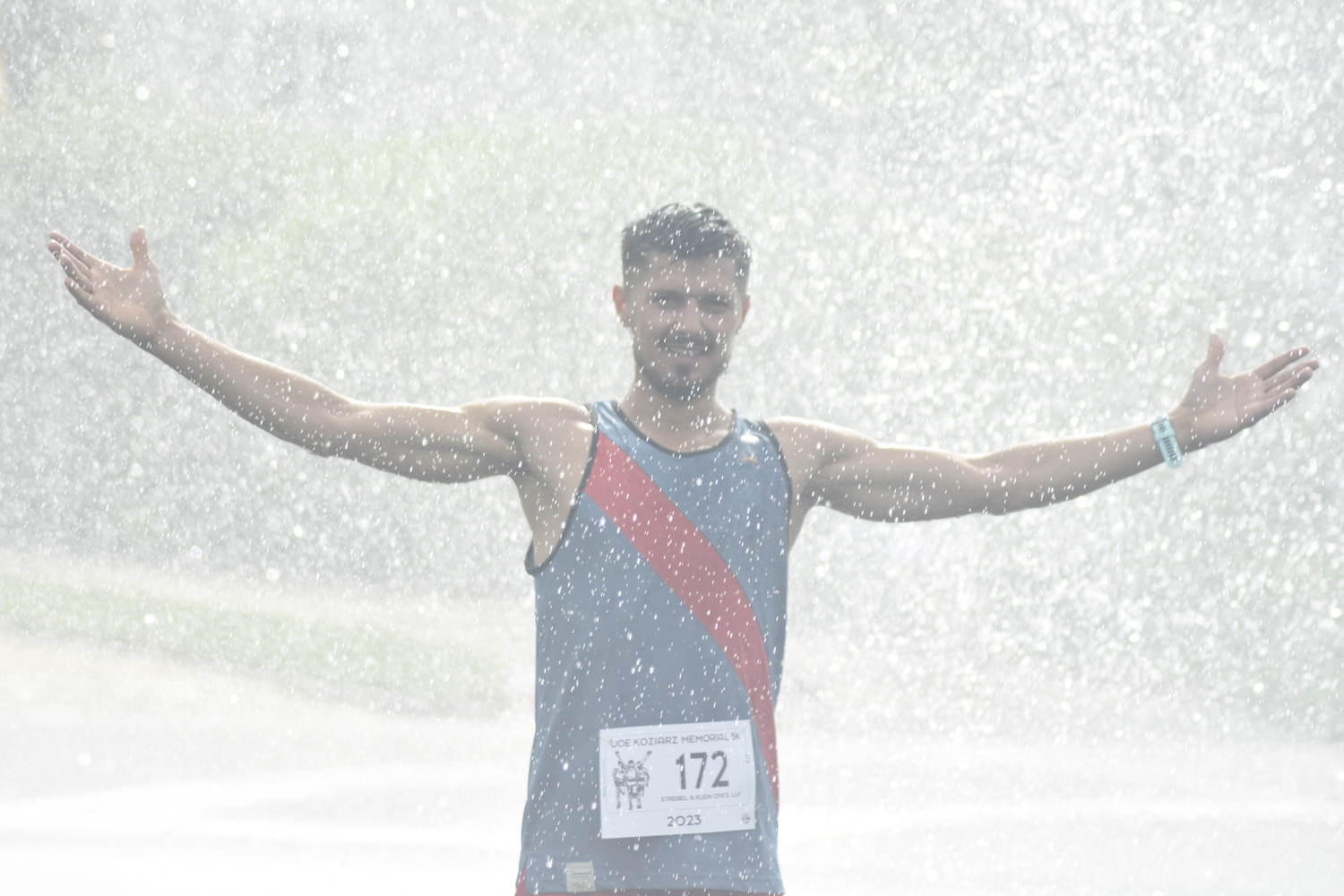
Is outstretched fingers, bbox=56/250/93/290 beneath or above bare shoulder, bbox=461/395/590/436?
above

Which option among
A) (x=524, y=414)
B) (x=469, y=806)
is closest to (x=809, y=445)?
(x=524, y=414)

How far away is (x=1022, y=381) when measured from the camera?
11281mm

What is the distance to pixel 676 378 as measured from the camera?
2.51 m

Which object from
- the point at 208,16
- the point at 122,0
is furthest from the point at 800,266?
the point at 122,0

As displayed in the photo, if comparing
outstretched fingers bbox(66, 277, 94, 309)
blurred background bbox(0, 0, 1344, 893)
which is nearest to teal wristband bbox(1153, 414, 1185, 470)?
outstretched fingers bbox(66, 277, 94, 309)

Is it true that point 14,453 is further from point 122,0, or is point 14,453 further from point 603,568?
point 603,568

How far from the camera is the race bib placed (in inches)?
93.7

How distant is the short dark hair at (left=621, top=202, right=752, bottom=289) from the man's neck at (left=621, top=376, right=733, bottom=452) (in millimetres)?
194

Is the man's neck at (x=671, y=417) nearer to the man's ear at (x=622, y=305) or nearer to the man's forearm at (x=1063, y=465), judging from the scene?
the man's ear at (x=622, y=305)

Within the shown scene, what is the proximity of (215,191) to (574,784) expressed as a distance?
1321 cm

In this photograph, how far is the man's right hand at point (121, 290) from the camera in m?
2.59

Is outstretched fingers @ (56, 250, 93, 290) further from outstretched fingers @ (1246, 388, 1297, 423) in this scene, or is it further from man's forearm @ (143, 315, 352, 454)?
outstretched fingers @ (1246, 388, 1297, 423)

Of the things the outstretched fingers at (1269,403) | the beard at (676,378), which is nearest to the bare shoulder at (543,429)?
the beard at (676,378)

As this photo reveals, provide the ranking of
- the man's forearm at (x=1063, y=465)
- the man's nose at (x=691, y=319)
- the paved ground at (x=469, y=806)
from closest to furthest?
the man's nose at (x=691, y=319)
the man's forearm at (x=1063, y=465)
the paved ground at (x=469, y=806)
